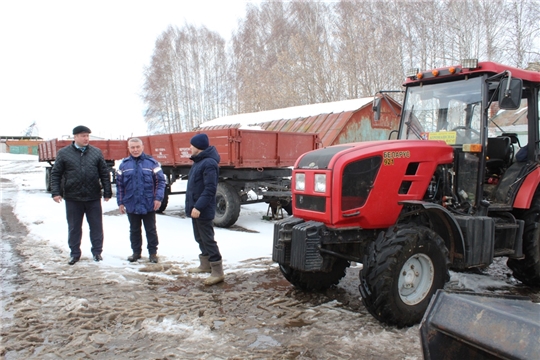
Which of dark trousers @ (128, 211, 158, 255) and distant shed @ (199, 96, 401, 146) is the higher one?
distant shed @ (199, 96, 401, 146)

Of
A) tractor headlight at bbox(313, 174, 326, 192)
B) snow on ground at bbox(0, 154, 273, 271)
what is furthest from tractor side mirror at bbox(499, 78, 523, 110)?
snow on ground at bbox(0, 154, 273, 271)

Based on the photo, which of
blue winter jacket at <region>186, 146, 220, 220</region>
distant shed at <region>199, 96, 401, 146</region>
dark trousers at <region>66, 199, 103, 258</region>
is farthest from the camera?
distant shed at <region>199, 96, 401, 146</region>

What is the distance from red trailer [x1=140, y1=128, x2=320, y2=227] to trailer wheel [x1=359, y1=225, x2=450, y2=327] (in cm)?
499

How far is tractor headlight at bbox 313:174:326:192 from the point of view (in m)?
3.89

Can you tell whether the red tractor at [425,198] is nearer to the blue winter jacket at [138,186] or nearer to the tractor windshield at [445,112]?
the tractor windshield at [445,112]

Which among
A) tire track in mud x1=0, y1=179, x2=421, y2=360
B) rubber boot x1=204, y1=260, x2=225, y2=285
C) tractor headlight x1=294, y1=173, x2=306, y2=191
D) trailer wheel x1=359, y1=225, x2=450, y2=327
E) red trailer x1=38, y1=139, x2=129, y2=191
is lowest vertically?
tire track in mud x1=0, y1=179, x2=421, y2=360

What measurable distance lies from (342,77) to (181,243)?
18.6m

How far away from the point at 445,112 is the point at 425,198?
99 centimetres

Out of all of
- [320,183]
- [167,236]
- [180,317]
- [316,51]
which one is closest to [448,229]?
[320,183]

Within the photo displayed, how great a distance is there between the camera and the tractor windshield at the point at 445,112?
4.51 meters

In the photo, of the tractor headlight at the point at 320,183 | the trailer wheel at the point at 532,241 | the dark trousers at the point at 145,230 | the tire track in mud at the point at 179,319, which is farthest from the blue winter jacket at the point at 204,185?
the trailer wheel at the point at 532,241

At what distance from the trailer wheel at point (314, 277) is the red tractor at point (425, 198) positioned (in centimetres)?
1

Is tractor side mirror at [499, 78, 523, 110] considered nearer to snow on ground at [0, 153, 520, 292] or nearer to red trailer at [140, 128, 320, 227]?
snow on ground at [0, 153, 520, 292]

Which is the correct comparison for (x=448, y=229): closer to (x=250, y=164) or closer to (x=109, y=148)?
(x=250, y=164)
